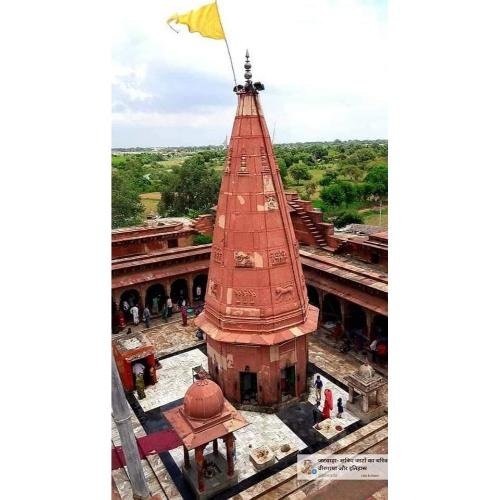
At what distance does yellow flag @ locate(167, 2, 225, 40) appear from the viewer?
745 cm

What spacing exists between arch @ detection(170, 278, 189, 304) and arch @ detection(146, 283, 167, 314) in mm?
473

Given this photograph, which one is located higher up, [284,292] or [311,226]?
[311,226]

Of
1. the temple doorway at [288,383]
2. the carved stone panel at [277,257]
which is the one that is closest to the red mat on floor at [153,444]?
the temple doorway at [288,383]

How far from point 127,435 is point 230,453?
8.01 ft

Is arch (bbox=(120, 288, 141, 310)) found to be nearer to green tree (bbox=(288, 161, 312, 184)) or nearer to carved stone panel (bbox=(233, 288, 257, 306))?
carved stone panel (bbox=(233, 288, 257, 306))

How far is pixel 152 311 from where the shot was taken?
1819 centimetres

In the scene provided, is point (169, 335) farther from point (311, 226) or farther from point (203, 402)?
point (311, 226)

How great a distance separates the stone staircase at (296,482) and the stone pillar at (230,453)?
19.3 inches

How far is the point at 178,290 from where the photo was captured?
19.5m

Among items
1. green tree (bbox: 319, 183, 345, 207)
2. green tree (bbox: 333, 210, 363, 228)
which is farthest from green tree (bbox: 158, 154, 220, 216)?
green tree (bbox: 333, 210, 363, 228)

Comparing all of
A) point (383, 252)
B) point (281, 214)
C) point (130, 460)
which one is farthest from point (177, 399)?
point (383, 252)

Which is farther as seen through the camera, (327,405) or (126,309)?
(126,309)

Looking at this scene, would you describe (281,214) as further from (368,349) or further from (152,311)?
(152,311)

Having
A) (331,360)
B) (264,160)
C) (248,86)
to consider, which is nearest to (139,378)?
(331,360)
